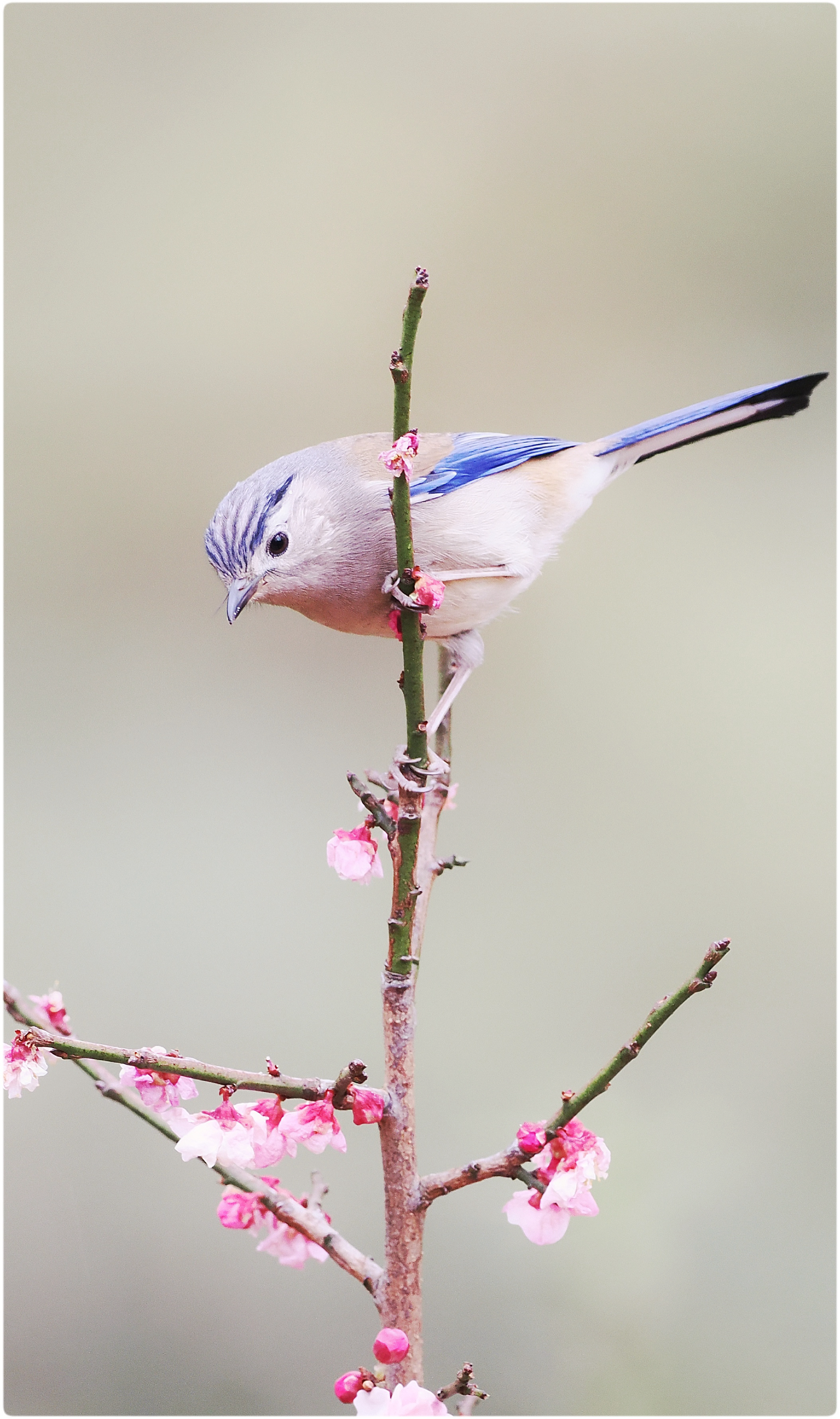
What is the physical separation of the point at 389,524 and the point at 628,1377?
142cm

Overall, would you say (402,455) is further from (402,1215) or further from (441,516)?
(441,516)

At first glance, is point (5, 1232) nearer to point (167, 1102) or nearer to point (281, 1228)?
point (281, 1228)

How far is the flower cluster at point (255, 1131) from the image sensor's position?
0.80 metres

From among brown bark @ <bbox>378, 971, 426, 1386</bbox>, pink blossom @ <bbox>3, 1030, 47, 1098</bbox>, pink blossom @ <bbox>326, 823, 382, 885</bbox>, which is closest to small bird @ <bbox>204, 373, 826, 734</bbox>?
pink blossom @ <bbox>326, 823, 382, 885</bbox>

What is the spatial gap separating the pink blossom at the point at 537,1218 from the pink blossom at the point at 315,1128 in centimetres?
14

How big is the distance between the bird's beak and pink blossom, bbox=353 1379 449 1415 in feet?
2.39

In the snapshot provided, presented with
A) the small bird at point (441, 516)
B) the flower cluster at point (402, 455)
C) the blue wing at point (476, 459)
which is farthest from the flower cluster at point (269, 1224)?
the blue wing at point (476, 459)

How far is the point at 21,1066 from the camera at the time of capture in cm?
74

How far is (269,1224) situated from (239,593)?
2.06 ft

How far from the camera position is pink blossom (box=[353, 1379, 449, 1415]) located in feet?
2.45

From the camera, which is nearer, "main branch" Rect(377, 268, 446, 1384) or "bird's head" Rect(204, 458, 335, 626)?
"main branch" Rect(377, 268, 446, 1384)

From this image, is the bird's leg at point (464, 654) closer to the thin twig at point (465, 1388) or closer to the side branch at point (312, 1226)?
the side branch at point (312, 1226)

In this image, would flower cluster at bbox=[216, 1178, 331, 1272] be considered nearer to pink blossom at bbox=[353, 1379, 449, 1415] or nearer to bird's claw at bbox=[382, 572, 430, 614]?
pink blossom at bbox=[353, 1379, 449, 1415]

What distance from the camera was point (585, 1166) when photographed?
2.67 ft
